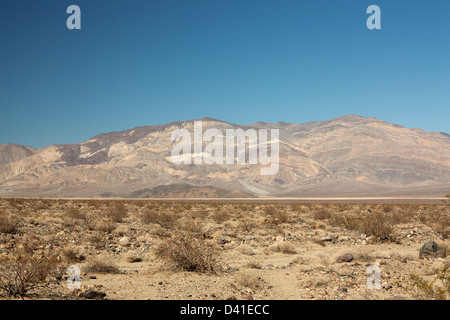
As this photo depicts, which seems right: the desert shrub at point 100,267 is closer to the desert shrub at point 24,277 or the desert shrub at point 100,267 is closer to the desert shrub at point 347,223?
the desert shrub at point 24,277

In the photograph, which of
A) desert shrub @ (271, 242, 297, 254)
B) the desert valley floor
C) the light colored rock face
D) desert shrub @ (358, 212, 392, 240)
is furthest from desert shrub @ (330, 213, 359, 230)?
the light colored rock face

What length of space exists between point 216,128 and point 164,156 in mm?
47416

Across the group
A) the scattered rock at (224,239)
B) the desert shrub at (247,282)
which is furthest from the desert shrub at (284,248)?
the desert shrub at (247,282)

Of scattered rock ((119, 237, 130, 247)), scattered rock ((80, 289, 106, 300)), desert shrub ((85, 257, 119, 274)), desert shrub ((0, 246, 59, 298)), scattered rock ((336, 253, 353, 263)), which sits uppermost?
desert shrub ((0, 246, 59, 298))

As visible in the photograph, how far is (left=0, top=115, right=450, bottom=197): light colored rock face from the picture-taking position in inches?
4552

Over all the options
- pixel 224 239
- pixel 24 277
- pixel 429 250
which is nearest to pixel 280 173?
pixel 224 239

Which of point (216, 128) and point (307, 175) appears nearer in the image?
point (307, 175)

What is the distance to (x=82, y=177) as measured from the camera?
13775 cm

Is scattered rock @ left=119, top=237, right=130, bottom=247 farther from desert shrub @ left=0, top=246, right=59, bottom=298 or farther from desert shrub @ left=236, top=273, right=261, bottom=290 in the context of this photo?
Answer: desert shrub @ left=236, top=273, right=261, bottom=290

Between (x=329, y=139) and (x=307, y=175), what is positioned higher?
(x=329, y=139)
